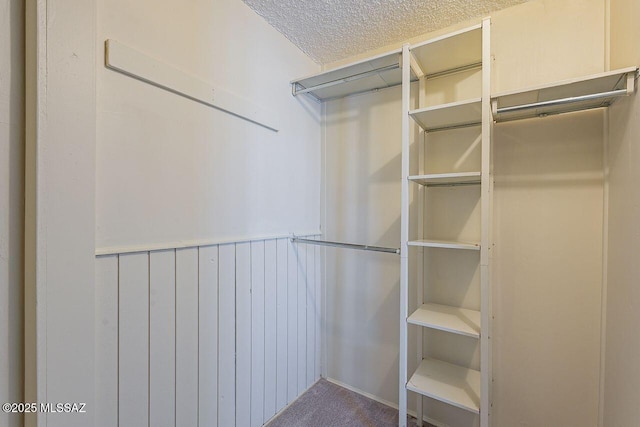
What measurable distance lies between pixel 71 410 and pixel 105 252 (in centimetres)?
52

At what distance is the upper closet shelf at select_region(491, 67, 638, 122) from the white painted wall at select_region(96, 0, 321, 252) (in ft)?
4.15

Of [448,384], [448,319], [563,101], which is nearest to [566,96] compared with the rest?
[563,101]

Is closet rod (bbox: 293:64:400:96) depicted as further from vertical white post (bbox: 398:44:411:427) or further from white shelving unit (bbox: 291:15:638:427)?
vertical white post (bbox: 398:44:411:427)

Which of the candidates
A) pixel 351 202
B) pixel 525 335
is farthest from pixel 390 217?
pixel 525 335

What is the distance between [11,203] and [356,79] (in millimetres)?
1768

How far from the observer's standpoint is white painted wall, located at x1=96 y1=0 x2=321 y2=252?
1045 millimetres

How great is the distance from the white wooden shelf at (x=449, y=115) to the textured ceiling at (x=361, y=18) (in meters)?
0.62

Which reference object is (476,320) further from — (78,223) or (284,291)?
(78,223)

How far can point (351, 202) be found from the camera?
6.85 ft

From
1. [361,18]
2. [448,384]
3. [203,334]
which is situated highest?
[361,18]

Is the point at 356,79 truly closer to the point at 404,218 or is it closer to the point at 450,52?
the point at 450,52

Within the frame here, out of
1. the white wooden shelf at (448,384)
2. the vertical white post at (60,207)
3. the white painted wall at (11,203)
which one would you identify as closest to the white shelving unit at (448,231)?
the white wooden shelf at (448,384)

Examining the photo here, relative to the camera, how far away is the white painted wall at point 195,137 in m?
1.04

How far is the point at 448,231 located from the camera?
174 centimetres
